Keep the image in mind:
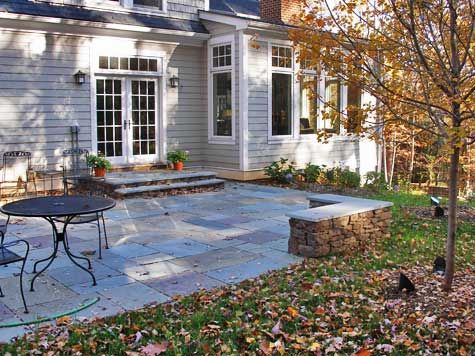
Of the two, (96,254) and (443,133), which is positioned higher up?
(443,133)

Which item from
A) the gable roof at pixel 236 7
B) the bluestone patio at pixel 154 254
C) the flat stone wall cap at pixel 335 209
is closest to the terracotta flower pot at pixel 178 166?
the bluestone patio at pixel 154 254

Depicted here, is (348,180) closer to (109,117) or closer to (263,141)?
(263,141)

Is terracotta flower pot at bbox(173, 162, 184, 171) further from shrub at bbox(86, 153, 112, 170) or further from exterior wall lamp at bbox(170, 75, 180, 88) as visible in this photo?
shrub at bbox(86, 153, 112, 170)

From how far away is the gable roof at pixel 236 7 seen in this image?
53.4ft

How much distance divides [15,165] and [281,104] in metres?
6.32

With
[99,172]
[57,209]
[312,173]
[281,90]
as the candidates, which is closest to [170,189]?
[99,172]

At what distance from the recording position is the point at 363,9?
5.74 m

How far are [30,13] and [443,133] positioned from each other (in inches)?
317

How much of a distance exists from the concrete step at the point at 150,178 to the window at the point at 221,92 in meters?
1.68

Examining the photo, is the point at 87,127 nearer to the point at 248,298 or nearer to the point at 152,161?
the point at 152,161

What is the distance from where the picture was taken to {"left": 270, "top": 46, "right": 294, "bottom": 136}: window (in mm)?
13031

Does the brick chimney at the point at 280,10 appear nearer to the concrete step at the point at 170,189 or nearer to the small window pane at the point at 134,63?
the small window pane at the point at 134,63

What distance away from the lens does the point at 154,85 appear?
12.4 m

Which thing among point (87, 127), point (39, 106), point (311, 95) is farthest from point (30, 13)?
point (311, 95)
